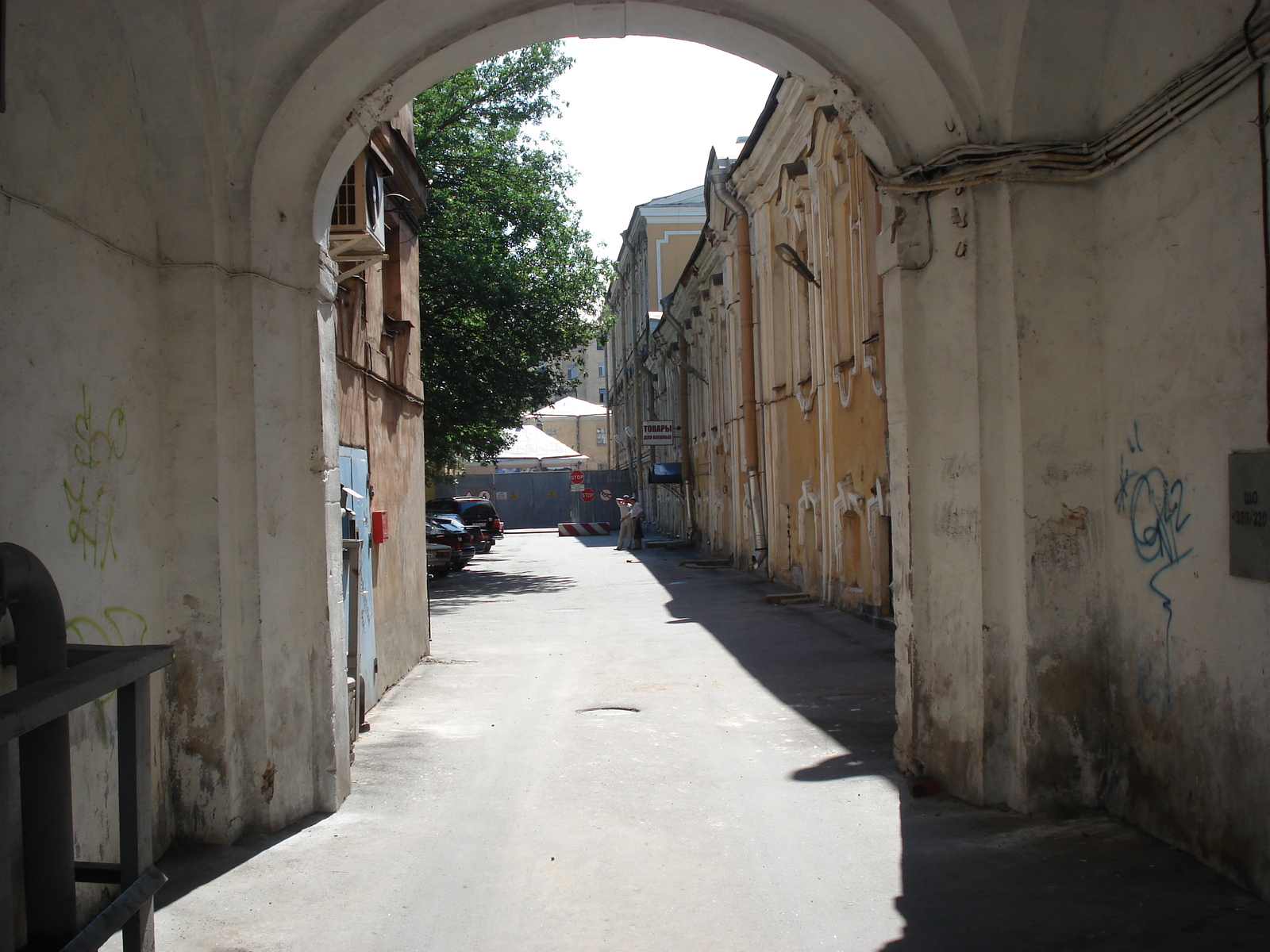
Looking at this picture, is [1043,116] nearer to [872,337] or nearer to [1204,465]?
[1204,465]

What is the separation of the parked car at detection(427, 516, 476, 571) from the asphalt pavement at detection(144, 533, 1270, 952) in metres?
15.3

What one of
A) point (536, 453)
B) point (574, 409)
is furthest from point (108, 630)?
point (574, 409)

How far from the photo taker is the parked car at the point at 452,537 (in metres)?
23.7

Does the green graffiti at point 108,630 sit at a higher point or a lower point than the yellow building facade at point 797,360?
lower

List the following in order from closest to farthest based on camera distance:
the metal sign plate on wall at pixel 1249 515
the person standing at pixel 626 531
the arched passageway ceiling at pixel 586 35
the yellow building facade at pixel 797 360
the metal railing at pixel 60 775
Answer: the metal railing at pixel 60 775 → the metal sign plate on wall at pixel 1249 515 → the arched passageway ceiling at pixel 586 35 → the yellow building facade at pixel 797 360 → the person standing at pixel 626 531

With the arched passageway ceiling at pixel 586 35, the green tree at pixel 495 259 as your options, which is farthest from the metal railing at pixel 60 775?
the green tree at pixel 495 259

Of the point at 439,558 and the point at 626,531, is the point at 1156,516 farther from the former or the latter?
the point at 626,531

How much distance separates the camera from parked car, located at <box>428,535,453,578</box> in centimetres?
2286

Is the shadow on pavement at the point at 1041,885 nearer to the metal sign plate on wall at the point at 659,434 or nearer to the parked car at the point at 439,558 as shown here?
the parked car at the point at 439,558

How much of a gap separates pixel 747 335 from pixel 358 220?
13.1 metres

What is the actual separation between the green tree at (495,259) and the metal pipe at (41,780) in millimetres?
16839

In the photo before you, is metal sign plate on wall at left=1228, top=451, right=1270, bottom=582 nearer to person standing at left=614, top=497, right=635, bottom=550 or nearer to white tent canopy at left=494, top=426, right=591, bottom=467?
person standing at left=614, top=497, right=635, bottom=550

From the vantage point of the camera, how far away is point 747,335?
20016mm

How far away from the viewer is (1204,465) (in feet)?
14.0
